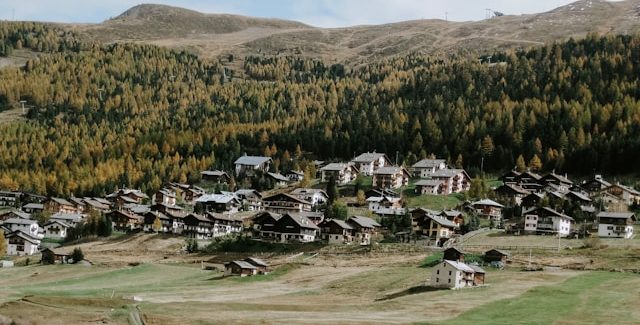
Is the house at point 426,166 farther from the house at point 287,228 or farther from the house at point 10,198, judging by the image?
the house at point 10,198

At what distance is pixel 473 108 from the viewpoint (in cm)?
17850

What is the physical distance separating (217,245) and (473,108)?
91.2m

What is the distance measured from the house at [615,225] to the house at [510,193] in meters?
25.7

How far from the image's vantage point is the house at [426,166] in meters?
146

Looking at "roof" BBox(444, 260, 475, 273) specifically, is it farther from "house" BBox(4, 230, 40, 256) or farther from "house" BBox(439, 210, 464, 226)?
"house" BBox(4, 230, 40, 256)

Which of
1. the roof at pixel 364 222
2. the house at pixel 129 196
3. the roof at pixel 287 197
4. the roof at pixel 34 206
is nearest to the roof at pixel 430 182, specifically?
the roof at pixel 287 197

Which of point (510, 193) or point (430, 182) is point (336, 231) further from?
point (430, 182)

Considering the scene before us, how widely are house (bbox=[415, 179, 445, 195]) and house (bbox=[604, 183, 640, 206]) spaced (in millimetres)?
26678

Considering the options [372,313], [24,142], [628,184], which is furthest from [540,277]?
[24,142]

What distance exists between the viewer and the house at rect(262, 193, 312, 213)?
126312 mm

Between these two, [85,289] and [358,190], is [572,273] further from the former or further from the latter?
[358,190]

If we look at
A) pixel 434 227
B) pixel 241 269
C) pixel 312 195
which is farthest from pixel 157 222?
pixel 434 227

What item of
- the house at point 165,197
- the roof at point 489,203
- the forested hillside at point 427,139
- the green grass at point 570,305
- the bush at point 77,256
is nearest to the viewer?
the green grass at point 570,305

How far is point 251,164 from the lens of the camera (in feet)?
534
